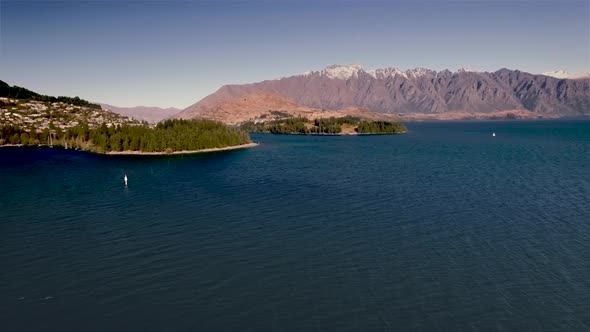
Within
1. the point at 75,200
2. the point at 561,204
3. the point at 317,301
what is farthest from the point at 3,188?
the point at 561,204

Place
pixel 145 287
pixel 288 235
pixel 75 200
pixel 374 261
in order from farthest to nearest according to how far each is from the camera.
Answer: pixel 75 200 → pixel 288 235 → pixel 374 261 → pixel 145 287

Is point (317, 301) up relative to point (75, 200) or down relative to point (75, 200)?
down

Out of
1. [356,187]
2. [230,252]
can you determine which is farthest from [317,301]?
[356,187]

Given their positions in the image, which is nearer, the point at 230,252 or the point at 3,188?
the point at 230,252

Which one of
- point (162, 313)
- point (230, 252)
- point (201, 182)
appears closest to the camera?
point (162, 313)

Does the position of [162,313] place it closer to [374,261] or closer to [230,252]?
[230,252]

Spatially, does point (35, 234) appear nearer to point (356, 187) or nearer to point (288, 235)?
point (288, 235)
